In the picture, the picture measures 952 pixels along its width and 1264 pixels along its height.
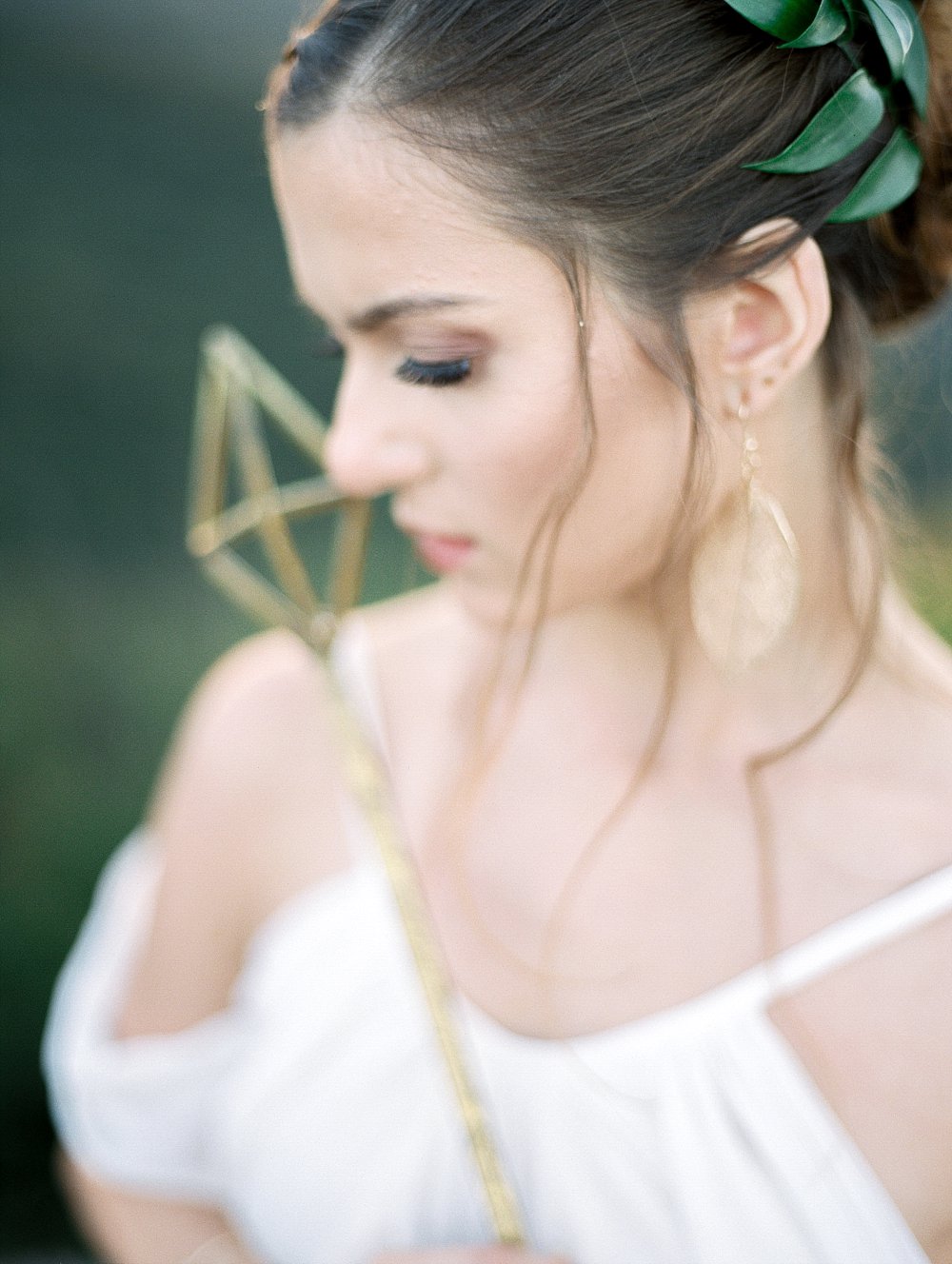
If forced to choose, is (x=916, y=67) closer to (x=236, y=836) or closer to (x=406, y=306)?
(x=406, y=306)

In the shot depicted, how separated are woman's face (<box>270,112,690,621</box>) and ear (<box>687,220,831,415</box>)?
0.07m

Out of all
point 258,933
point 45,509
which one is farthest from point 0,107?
point 258,933

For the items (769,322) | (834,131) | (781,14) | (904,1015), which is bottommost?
(904,1015)

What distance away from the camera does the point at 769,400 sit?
122 cm

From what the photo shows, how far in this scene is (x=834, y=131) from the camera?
3.58ft

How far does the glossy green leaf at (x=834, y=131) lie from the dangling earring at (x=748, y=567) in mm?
242

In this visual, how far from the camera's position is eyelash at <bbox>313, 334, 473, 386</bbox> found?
45.1 inches

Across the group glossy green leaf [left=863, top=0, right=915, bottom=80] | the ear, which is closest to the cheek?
the ear

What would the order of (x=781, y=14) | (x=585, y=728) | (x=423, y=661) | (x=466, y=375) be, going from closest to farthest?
(x=781, y=14) < (x=466, y=375) < (x=585, y=728) < (x=423, y=661)

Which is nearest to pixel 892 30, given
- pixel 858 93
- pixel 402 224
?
pixel 858 93

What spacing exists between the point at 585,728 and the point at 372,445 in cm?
53

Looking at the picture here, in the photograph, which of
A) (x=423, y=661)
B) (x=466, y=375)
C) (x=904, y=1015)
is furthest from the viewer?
(x=423, y=661)

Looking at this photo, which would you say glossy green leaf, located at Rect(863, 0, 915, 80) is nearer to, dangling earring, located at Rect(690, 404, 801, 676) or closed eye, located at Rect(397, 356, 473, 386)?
dangling earring, located at Rect(690, 404, 801, 676)

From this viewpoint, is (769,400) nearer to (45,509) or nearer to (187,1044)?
(187,1044)
